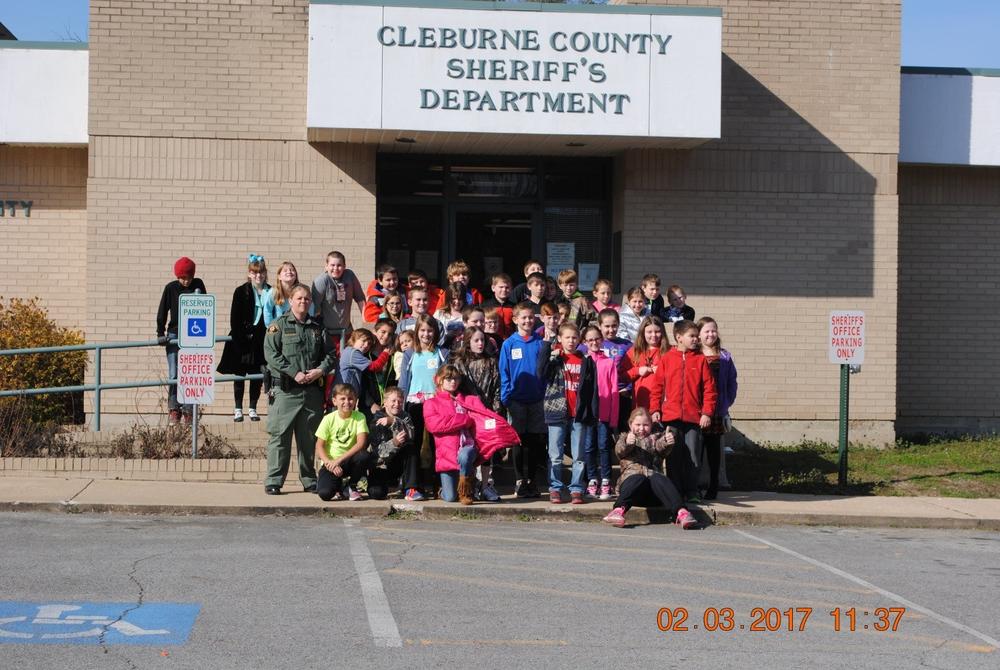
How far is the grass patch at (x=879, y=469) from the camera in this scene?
43.4ft

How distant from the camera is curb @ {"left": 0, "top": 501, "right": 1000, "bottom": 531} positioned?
1090cm

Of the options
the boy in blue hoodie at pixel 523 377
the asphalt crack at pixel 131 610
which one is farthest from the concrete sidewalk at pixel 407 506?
the asphalt crack at pixel 131 610

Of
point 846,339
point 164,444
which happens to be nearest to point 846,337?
point 846,339

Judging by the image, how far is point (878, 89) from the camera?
626 inches

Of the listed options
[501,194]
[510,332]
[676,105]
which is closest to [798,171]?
[676,105]

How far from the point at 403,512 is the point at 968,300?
975cm

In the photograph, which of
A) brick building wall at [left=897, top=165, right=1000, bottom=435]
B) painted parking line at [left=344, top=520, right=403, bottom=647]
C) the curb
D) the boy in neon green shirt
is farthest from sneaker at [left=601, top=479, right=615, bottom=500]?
brick building wall at [left=897, top=165, right=1000, bottom=435]

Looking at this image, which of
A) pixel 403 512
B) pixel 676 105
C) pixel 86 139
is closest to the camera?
pixel 403 512

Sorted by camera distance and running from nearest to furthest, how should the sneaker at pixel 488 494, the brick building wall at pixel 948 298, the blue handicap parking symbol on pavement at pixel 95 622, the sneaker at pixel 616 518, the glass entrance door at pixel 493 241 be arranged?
the blue handicap parking symbol on pavement at pixel 95 622, the sneaker at pixel 616 518, the sneaker at pixel 488 494, the glass entrance door at pixel 493 241, the brick building wall at pixel 948 298

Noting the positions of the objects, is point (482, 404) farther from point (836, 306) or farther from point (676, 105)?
point (836, 306)

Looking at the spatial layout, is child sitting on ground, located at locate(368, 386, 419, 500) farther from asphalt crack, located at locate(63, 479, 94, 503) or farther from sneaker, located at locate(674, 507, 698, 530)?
asphalt crack, located at locate(63, 479, 94, 503)

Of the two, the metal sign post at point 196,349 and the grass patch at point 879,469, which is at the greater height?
the metal sign post at point 196,349

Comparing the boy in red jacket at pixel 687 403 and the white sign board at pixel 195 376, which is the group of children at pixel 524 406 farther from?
the white sign board at pixel 195 376

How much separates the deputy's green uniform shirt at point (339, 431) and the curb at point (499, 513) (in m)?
0.54
